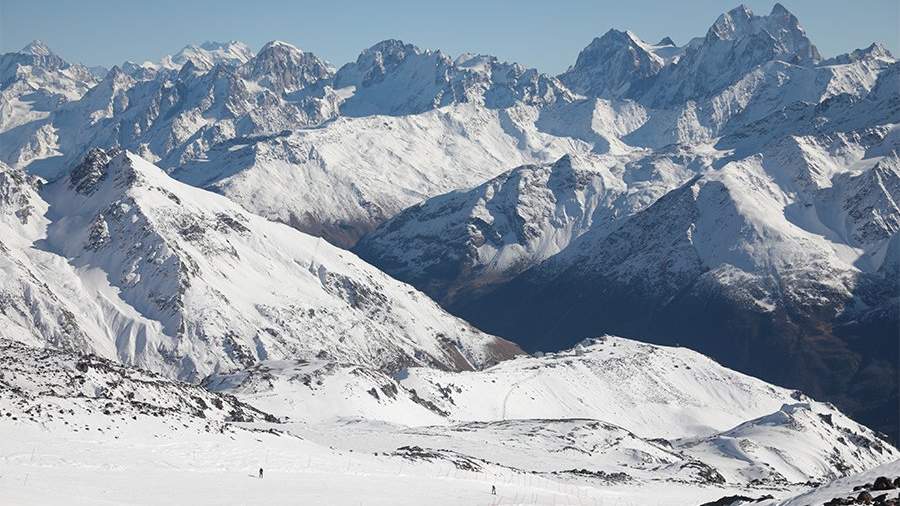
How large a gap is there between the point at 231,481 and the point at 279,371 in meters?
126

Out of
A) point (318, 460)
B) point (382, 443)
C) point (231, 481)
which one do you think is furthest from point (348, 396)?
point (231, 481)

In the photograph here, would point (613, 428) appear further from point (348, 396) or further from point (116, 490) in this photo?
point (116, 490)

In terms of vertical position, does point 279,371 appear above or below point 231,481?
above

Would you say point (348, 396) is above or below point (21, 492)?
above

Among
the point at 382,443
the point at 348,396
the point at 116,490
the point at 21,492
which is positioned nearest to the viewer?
the point at 21,492

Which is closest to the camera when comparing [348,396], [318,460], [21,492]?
[21,492]

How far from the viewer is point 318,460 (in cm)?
6656

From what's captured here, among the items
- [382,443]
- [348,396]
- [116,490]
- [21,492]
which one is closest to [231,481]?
[116,490]

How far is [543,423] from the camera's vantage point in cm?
16838

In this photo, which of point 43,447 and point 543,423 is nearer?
point 43,447

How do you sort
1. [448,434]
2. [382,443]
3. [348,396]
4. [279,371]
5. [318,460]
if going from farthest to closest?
[279,371]
[348,396]
[448,434]
[382,443]
[318,460]

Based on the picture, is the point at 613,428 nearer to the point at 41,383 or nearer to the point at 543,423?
the point at 543,423

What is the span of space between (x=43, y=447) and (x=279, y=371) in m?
125

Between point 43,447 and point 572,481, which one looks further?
point 572,481
